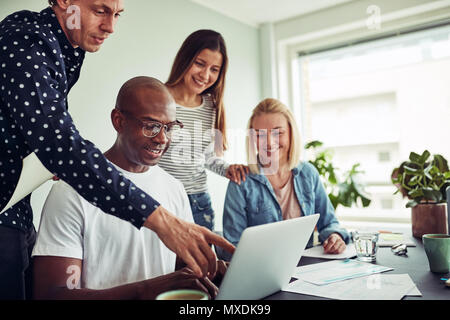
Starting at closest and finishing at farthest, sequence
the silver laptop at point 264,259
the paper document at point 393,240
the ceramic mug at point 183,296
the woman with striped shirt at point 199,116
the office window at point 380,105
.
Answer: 1. the ceramic mug at point 183,296
2. the silver laptop at point 264,259
3. the paper document at point 393,240
4. the woman with striped shirt at point 199,116
5. the office window at point 380,105

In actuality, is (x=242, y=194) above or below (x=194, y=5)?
below

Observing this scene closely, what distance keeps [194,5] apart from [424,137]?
71.0 inches

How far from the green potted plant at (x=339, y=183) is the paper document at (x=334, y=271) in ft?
5.22

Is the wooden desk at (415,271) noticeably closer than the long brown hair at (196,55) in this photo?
Yes

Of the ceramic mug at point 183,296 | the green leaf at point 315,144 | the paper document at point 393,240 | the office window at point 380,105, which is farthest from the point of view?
the green leaf at point 315,144

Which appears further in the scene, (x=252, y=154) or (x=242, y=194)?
(x=252, y=154)

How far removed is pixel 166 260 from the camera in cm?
112

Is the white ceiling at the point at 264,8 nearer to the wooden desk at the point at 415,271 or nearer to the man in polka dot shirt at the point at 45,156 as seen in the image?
the man in polka dot shirt at the point at 45,156

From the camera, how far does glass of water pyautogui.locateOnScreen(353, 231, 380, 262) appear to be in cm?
115

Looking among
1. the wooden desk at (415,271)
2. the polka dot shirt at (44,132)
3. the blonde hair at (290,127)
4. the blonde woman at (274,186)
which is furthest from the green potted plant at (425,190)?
the polka dot shirt at (44,132)

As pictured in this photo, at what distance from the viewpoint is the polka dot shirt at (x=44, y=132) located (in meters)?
0.74

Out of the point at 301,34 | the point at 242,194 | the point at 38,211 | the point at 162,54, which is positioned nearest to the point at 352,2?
the point at 301,34

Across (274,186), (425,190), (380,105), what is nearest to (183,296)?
(274,186)
